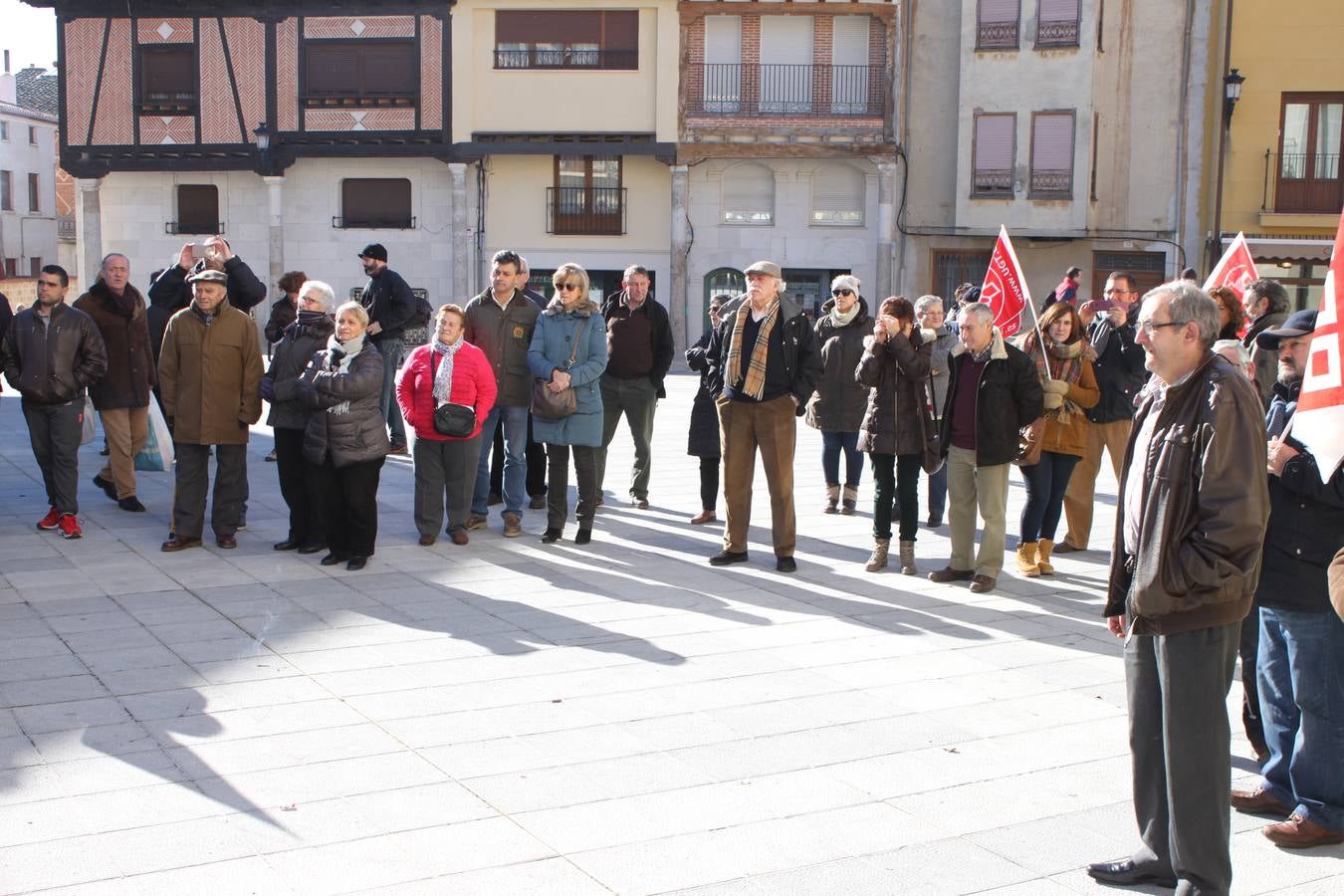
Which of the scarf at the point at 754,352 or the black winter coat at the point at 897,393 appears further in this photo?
the black winter coat at the point at 897,393

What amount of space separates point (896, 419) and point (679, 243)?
25.7 metres

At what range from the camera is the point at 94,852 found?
475cm

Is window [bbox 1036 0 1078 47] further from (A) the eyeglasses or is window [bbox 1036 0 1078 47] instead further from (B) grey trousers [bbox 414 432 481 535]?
(A) the eyeglasses

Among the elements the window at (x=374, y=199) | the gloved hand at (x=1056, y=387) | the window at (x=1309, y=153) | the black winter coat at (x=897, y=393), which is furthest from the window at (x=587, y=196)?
the gloved hand at (x=1056, y=387)

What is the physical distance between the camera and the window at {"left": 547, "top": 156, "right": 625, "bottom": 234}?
35562mm

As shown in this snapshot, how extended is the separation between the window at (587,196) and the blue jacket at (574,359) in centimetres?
2553

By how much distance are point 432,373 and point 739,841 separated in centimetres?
564

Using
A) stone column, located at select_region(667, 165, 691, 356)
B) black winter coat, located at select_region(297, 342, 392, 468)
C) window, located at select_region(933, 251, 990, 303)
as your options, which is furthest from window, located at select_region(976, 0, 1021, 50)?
black winter coat, located at select_region(297, 342, 392, 468)

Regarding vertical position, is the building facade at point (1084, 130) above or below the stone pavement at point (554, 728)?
above

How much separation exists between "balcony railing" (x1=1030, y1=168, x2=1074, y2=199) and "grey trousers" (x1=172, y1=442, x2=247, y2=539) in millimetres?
26188

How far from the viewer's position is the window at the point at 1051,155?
32812 millimetres

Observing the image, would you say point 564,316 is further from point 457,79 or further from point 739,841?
point 457,79

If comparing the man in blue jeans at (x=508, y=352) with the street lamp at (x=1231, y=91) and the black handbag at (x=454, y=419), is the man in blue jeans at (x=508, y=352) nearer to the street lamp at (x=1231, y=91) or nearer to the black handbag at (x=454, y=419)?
the black handbag at (x=454, y=419)

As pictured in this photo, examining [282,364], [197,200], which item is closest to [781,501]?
[282,364]
